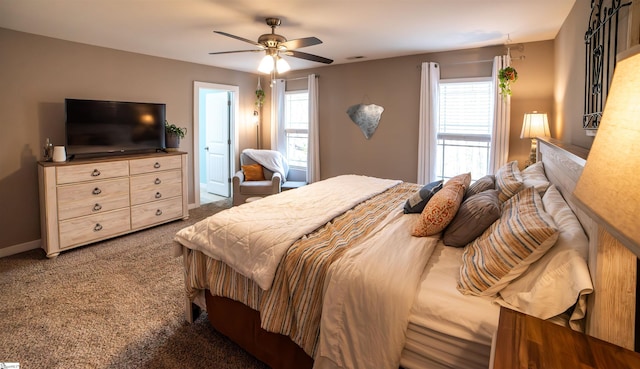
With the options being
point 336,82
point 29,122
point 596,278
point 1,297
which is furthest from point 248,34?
point 596,278

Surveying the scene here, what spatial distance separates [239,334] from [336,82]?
444 centimetres

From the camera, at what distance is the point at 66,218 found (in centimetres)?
363

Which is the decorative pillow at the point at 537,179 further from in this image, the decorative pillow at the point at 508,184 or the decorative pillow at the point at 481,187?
the decorative pillow at the point at 481,187

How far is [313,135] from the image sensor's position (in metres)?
5.79

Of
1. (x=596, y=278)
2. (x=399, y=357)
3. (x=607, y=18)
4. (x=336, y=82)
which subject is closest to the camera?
(x=596, y=278)

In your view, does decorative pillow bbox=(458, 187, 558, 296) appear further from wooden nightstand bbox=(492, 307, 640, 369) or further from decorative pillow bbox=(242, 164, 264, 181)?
decorative pillow bbox=(242, 164, 264, 181)

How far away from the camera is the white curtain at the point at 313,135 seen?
5727 mm

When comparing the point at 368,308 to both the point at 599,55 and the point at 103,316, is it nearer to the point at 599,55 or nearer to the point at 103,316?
the point at 599,55

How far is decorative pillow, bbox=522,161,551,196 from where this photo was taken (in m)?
2.20

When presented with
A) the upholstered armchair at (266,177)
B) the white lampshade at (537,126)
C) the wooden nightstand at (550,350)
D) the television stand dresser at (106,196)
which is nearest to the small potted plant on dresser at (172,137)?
the television stand dresser at (106,196)

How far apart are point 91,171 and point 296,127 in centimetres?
340

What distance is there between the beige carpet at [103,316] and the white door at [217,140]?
3024 millimetres

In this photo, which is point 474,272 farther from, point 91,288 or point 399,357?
point 91,288

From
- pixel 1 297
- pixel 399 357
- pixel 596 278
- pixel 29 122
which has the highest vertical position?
pixel 29 122
